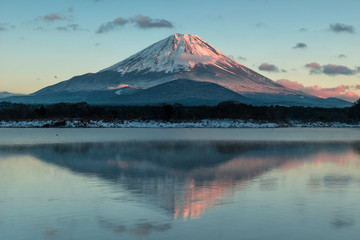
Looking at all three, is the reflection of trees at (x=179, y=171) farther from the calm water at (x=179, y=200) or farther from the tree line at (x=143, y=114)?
the tree line at (x=143, y=114)

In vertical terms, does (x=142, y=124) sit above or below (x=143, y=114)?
below

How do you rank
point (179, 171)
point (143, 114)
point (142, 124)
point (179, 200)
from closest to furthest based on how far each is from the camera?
point (179, 200)
point (179, 171)
point (142, 124)
point (143, 114)

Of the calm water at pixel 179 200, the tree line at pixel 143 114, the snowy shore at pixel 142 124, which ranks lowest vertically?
the calm water at pixel 179 200

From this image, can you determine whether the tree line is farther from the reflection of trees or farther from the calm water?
the calm water

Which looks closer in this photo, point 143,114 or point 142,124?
point 142,124

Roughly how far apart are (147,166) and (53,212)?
1224cm

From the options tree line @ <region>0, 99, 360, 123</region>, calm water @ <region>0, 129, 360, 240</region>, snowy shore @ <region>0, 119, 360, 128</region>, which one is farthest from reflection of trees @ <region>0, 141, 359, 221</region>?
tree line @ <region>0, 99, 360, 123</region>

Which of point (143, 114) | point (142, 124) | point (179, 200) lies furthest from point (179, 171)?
point (143, 114)

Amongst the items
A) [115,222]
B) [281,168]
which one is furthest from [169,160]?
[115,222]

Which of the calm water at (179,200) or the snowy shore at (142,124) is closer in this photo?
the calm water at (179,200)

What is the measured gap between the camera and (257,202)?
15781mm

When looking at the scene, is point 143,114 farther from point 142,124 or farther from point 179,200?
point 179,200

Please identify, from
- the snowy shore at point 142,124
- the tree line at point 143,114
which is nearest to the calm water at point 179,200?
the snowy shore at point 142,124

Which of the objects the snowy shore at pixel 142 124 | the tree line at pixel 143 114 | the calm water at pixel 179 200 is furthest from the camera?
the tree line at pixel 143 114
